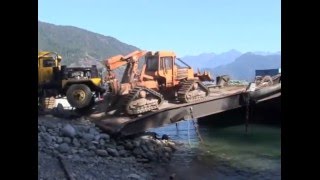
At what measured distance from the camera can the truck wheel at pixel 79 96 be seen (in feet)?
27.7

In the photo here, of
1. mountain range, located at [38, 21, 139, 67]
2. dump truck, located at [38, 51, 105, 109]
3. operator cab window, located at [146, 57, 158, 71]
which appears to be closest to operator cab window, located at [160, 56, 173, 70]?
operator cab window, located at [146, 57, 158, 71]

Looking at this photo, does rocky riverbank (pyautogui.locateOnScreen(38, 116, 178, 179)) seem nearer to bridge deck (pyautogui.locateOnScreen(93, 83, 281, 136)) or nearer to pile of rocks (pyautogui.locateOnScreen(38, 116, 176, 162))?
pile of rocks (pyautogui.locateOnScreen(38, 116, 176, 162))

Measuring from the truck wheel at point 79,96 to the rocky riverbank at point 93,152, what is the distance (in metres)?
0.36

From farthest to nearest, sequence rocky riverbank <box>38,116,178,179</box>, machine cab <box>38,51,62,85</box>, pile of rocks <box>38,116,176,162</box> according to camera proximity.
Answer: machine cab <box>38,51,62,85</box> → pile of rocks <box>38,116,176,162</box> → rocky riverbank <box>38,116,178,179</box>

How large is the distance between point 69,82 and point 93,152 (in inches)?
81.5

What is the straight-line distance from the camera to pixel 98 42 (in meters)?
28.4

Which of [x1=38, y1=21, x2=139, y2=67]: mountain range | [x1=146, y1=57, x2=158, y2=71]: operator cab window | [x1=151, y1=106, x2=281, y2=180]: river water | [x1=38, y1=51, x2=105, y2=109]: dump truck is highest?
[x1=38, y1=21, x2=139, y2=67]: mountain range

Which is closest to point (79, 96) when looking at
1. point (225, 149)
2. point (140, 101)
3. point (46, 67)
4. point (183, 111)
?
point (46, 67)

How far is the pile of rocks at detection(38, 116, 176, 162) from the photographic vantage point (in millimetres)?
6949

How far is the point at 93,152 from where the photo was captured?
282 inches

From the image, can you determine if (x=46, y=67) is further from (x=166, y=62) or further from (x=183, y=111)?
(x=183, y=111)
